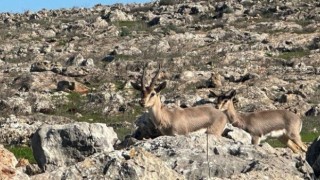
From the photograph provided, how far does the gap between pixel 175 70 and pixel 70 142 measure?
2413 cm

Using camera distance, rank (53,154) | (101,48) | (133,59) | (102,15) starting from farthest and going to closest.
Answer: (102,15) → (101,48) → (133,59) → (53,154)

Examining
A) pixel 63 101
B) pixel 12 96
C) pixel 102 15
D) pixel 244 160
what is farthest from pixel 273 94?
pixel 102 15

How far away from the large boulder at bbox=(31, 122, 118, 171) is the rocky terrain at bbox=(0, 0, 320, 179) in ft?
0.20

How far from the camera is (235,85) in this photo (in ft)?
109

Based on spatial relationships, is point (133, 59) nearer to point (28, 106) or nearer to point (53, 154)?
point (28, 106)

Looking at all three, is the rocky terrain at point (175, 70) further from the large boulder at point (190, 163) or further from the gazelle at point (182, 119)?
the gazelle at point (182, 119)

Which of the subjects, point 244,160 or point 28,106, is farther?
point 28,106

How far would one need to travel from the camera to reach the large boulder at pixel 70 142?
1296 centimetres

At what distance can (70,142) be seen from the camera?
13094 mm

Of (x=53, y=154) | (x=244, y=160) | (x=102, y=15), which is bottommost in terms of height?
(x=102, y=15)

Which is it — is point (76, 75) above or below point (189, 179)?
below

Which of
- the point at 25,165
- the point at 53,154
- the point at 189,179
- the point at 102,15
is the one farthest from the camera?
the point at 102,15

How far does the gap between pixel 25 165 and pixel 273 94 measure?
2060 cm

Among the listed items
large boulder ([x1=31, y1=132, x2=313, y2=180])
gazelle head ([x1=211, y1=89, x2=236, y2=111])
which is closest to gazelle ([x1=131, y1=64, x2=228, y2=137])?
gazelle head ([x1=211, y1=89, x2=236, y2=111])
